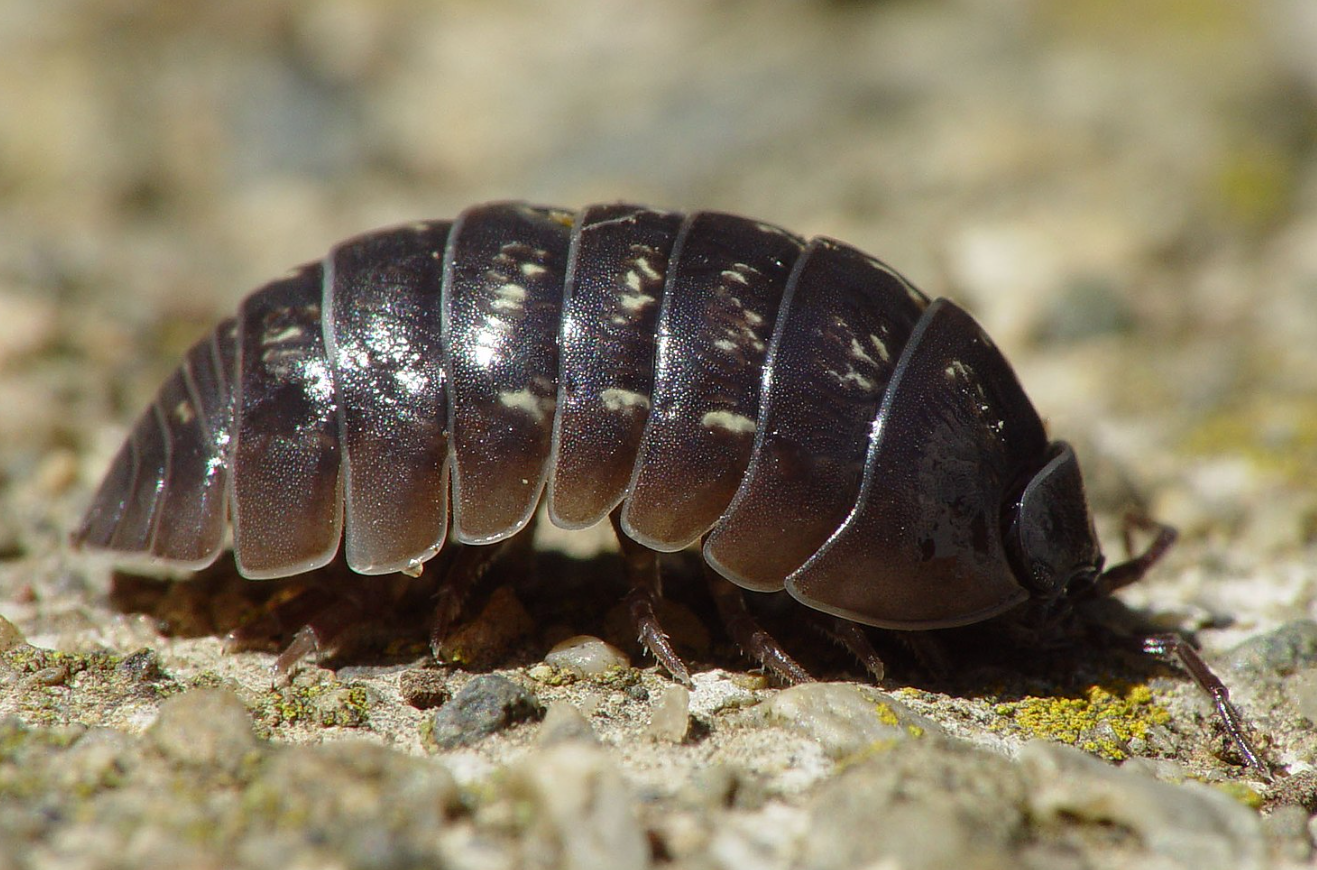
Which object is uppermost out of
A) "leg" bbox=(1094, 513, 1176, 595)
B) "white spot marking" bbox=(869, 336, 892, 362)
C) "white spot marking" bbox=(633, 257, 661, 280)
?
"white spot marking" bbox=(633, 257, 661, 280)

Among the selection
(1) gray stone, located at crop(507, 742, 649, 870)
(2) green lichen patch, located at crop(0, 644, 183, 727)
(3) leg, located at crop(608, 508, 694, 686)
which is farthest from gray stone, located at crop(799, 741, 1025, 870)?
(2) green lichen patch, located at crop(0, 644, 183, 727)

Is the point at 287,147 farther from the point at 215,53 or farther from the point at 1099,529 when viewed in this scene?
the point at 1099,529

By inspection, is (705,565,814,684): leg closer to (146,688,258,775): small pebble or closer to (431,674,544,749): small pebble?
(431,674,544,749): small pebble

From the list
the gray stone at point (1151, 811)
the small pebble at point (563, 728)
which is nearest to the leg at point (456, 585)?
the small pebble at point (563, 728)

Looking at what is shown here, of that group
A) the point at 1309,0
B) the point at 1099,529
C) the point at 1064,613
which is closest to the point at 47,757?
the point at 1064,613

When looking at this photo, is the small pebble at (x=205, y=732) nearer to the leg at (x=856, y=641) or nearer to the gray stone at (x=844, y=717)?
the gray stone at (x=844, y=717)

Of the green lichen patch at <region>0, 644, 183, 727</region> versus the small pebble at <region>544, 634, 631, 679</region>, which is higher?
the small pebble at <region>544, 634, 631, 679</region>
